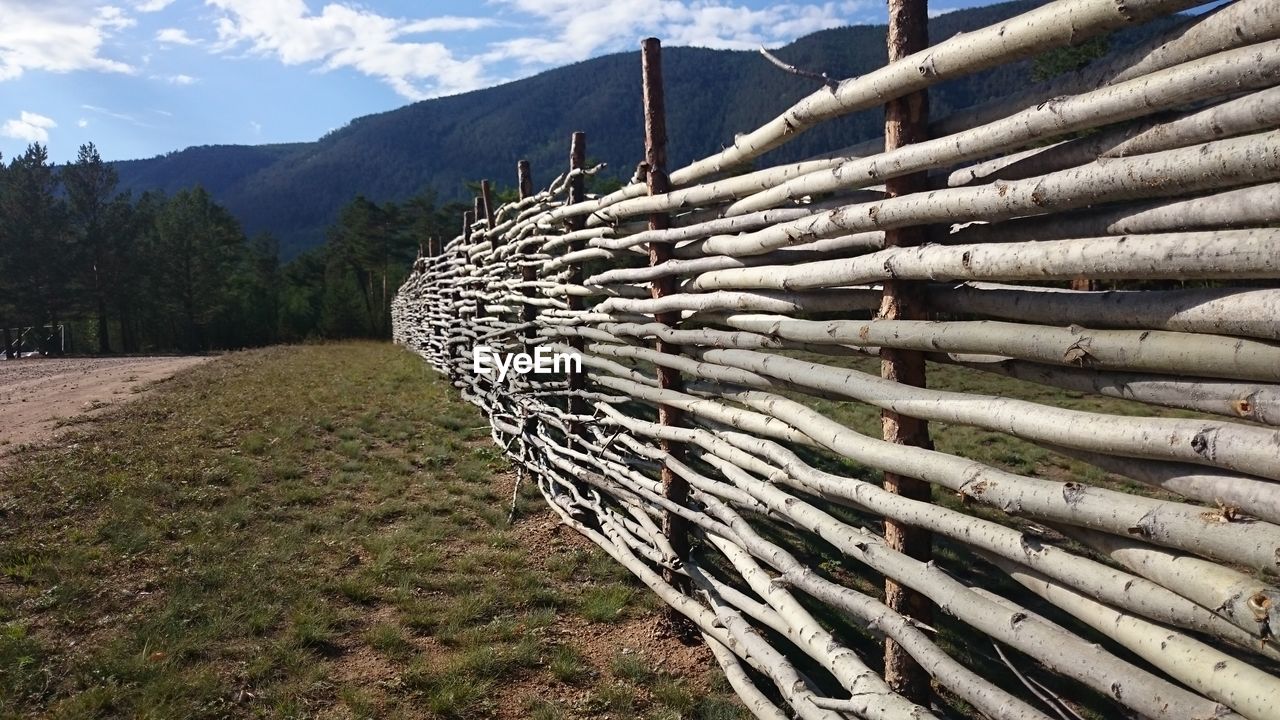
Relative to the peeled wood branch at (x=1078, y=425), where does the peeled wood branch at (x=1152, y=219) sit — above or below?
above

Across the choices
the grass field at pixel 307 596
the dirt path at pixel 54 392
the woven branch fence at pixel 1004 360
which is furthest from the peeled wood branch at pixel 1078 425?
the dirt path at pixel 54 392

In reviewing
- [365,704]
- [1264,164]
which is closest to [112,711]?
[365,704]

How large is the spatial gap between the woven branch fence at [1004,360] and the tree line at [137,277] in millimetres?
31741

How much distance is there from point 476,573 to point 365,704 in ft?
4.28

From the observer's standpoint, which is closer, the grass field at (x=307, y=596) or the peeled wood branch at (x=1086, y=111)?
the peeled wood branch at (x=1086, y=111)

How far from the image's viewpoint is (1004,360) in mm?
1918

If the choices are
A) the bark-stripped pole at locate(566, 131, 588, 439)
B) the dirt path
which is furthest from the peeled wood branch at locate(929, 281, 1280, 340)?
the dirt path

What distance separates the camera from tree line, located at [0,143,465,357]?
2766 cm

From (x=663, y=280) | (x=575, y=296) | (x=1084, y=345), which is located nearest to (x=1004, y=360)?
(x=1084, y=345)

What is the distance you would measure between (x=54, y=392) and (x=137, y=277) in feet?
78.2

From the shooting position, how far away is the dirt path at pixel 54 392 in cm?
744

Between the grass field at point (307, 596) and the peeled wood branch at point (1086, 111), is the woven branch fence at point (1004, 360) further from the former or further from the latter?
the grass field at point (307, 596)

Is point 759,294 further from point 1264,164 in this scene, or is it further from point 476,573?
point 476,573

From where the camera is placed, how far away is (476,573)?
13.6ft
